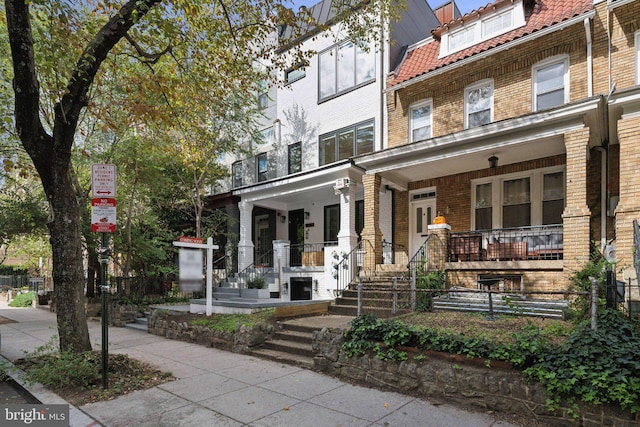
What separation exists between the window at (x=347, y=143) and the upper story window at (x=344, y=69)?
60.7 inches

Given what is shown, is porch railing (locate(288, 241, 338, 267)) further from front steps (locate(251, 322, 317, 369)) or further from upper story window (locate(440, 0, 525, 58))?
upper story window (locate(440, 0, 525, 58))

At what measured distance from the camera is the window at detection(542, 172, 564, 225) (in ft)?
33.7

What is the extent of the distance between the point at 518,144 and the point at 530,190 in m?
2.11

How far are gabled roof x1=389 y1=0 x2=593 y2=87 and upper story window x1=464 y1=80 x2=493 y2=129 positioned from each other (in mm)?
1001

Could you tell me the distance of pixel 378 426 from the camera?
13.9 ft

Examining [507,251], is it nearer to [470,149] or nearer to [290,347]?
[470,149]

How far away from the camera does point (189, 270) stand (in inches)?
338

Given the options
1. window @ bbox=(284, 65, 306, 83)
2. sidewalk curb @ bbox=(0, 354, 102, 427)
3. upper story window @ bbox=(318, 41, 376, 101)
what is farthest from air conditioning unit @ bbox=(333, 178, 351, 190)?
sidewalk curb @ bbox=(0, 354, 102, 427)

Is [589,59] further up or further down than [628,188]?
further up

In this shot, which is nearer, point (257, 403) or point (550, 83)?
point (257, 403)

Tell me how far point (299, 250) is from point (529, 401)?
39.6 feet

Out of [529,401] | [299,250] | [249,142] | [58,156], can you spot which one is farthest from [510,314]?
[249,142]

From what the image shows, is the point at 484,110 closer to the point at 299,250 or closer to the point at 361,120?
the point at 361,120

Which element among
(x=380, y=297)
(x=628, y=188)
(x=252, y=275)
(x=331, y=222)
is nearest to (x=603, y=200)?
(x=628, y=188)
